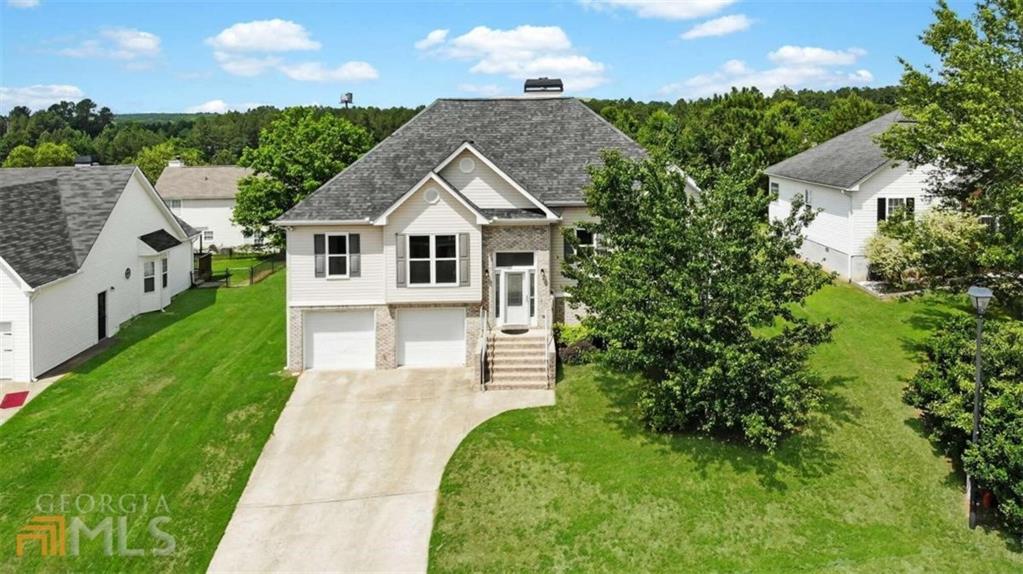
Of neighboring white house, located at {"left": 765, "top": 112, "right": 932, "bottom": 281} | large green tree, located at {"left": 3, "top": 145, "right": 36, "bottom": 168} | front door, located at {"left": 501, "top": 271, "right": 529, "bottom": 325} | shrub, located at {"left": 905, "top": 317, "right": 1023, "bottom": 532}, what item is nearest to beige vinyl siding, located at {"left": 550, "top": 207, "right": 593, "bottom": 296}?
front door, located at {"left": 501, "top": 271, "right": 529, "bottom": 325}

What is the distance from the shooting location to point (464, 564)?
44.2 ft

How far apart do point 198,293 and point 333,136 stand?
16.1 meters

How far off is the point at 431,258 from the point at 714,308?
9.88 m

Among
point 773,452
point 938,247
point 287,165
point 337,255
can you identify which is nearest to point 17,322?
point 337,255

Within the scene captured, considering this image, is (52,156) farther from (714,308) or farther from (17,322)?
(714,308)

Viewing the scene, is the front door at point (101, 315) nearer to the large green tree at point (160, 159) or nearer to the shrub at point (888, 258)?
the shrub at point (888, 258)

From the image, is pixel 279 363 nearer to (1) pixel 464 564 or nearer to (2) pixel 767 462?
(1) pixel 464 564

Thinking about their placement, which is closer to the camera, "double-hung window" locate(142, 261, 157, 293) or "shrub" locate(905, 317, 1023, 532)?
"shrub" locate(905, 317, 1023, 532)

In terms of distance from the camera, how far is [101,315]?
26688 mm

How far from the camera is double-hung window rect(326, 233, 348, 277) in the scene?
22406 mm

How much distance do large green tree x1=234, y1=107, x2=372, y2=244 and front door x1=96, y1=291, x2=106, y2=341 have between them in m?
17.6

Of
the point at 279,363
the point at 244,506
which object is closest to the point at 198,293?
the point at 279,363

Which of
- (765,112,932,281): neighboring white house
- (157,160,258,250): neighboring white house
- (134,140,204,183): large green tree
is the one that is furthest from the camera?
(134,140,204,183): large green tree

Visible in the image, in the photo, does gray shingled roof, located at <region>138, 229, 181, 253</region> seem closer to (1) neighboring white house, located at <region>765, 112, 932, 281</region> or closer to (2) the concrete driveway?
(2) the concrete driveway
